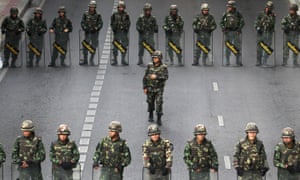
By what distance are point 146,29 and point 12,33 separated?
16.0ft

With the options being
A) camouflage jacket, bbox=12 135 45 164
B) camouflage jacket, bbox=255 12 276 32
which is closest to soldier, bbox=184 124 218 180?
camouflage jacket, bbox=12 135 45 164

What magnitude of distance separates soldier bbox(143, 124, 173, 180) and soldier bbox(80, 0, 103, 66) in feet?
53.6

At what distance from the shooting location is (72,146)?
3678 cm

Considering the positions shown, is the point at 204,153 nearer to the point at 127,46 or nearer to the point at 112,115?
the point at 112,115

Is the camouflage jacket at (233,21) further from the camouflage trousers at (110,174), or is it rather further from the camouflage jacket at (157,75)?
the camouflage trousers at (110,174)

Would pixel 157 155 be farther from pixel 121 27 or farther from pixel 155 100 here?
pixel 121 27

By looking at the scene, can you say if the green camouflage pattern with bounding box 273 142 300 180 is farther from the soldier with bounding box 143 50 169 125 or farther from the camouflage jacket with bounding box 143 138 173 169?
the soldier with bounding box 143 50 169 125

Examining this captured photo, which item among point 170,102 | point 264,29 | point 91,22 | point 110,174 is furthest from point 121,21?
point 110,174

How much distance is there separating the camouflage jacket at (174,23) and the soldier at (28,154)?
650 inches

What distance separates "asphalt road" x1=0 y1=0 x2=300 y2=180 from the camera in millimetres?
43594

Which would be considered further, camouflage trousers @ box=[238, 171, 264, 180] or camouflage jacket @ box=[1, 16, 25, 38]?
camouflage jacket @ box=[1, 16, 25, 38]

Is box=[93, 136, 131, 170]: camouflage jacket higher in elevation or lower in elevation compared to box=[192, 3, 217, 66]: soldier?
lower

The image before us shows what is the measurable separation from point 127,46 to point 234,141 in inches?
438

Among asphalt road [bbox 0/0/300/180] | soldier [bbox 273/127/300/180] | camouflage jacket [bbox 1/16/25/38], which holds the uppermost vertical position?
camouflage jacket [bbox 1/16/25/38]
